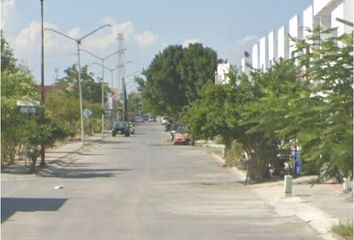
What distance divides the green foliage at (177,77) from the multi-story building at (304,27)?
28809mm

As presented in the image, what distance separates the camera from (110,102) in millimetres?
130125

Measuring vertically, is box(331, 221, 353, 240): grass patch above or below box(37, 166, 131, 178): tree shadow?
below

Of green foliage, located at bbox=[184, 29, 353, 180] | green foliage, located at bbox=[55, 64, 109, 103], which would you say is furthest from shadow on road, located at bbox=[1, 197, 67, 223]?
green foliage, located at bbox=[55, 64, 109, 103]

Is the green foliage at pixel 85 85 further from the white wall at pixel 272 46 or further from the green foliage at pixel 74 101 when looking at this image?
the white wall at pixel 272 46

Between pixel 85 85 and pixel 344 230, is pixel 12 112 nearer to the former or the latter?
pixel 344 230

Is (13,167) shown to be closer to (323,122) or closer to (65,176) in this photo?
(65,176)

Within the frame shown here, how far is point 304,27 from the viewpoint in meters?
14.8

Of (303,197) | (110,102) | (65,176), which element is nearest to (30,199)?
(303,197)

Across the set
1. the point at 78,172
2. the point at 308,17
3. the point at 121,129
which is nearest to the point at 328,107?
the point at 308,17

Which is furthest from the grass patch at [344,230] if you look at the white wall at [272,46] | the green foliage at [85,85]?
the green foliage at [85,85]

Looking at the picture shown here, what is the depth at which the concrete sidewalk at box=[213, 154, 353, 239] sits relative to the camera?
16.7m

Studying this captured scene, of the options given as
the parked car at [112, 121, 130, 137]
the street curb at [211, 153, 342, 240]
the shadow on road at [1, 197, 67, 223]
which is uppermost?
the parked car at [112, 121, 130, 137]

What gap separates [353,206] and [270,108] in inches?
305

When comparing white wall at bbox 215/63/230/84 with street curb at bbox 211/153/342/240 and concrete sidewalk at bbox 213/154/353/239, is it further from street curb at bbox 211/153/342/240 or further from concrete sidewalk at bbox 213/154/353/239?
street curb at bbox 211/153/342/240
